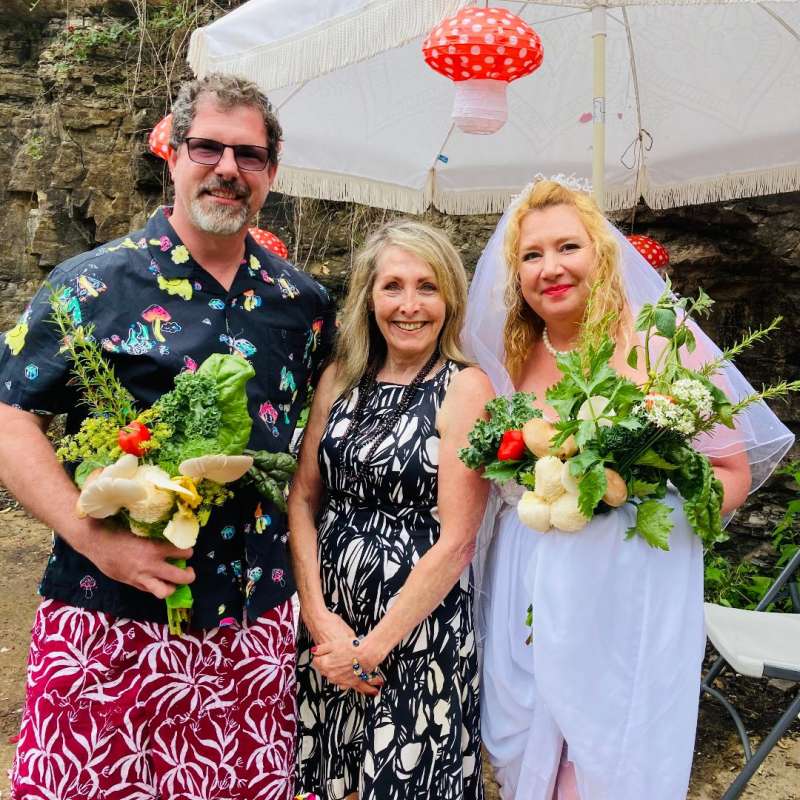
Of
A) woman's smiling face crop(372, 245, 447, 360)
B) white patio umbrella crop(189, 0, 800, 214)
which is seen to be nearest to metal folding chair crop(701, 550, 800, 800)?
woman's smiling face crop(372, 245, 447, 360)

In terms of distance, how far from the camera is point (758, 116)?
4.16 meters

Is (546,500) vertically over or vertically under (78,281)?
under

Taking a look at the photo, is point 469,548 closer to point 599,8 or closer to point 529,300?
point 529,300

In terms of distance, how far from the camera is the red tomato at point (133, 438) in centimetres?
182

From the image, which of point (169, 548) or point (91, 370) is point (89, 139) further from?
point (169, 548)

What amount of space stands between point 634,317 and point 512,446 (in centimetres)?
75

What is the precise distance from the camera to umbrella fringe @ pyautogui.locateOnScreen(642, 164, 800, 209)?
424 centimetres

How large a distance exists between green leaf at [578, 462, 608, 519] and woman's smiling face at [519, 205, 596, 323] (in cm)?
73

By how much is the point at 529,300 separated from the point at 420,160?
2.28m

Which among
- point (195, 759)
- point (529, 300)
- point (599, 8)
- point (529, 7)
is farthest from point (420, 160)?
point (195, 759)

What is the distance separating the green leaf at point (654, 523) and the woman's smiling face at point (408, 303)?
0.86 meters

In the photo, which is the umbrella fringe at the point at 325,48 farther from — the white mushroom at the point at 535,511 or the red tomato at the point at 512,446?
the white mushroom at the point at 535,511

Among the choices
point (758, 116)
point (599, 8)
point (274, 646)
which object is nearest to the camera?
point (274, 646)

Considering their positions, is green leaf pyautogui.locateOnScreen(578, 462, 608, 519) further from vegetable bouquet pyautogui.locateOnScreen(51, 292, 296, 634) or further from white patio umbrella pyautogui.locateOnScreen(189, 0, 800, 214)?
white patio umbrella pyautogui.locateOnScreen(189, 0, 800, 214)
